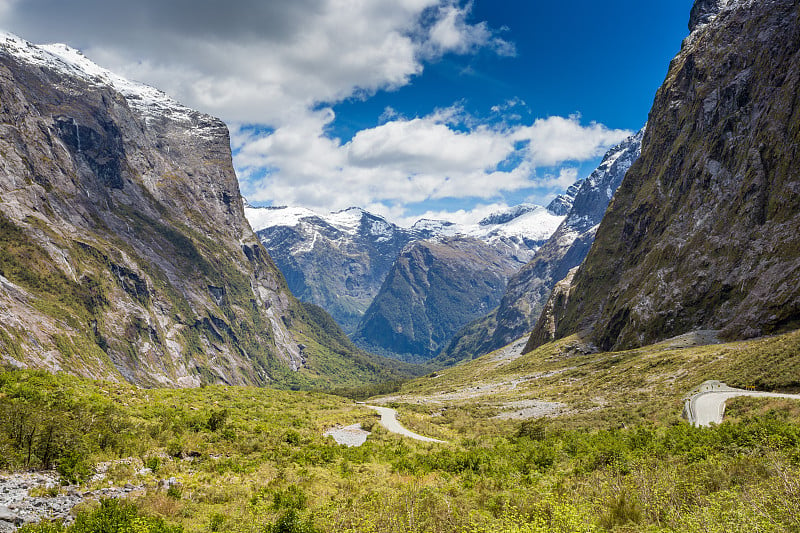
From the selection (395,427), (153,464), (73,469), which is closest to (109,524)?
(73,469)

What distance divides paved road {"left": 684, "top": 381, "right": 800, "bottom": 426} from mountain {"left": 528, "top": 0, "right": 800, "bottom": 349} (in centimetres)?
4561

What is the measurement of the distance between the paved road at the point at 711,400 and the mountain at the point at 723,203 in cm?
4561

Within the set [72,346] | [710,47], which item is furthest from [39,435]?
[710,47]

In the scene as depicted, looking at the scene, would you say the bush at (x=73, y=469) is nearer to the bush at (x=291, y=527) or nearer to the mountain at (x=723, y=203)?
the bush at (x=291, y=527)

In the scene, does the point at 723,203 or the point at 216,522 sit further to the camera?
the point at 723,203

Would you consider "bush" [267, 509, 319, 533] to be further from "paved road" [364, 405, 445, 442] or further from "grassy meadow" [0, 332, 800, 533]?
"paved road" [364, 405, 445, 442]

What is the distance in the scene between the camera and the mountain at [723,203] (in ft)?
316

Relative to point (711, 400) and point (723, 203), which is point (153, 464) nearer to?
point (711, 400)

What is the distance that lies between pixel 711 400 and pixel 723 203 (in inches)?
4242

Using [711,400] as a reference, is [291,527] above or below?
above

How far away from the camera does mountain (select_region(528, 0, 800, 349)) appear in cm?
9644

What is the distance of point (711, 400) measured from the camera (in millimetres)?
44188

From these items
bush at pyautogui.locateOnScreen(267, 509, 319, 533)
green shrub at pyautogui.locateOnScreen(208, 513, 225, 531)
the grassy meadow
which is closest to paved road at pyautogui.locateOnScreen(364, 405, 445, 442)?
the grassy meadow

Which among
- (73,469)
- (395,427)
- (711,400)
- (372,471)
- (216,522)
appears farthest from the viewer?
(395,427)
